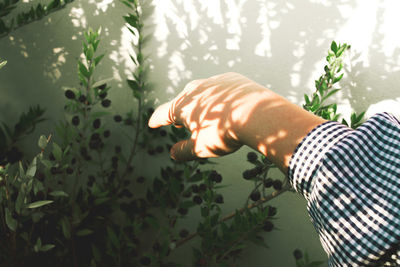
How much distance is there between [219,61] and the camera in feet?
4.38

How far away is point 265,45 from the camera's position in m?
1.22

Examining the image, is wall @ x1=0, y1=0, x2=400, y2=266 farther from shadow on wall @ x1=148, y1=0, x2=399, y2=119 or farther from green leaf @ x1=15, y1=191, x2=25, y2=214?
green leaf @ x1=15, y1=191, x2=25, y2=214

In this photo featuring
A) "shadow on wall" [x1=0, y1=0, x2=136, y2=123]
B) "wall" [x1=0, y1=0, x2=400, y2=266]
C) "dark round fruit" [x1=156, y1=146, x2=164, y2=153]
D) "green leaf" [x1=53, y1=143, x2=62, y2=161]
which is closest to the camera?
"green leaf" [x1=53, y1=143, x2=62, y2=161]

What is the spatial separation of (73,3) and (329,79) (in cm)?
134

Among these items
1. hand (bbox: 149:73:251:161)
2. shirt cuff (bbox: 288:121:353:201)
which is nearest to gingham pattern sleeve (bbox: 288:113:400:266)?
shirt cuff (bbox: 288:121:353:201)

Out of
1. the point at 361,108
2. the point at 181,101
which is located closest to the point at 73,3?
the point at 181,101

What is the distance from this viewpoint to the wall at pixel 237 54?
103cm

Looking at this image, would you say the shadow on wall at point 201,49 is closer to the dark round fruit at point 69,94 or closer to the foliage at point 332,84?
the foliage at point 332,84

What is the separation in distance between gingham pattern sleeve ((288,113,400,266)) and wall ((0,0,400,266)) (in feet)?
2.36

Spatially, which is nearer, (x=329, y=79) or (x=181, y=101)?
(x=181, y=101)

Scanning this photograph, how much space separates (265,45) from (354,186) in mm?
956

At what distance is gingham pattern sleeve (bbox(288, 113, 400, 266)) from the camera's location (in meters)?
0.37

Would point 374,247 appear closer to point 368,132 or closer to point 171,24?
point 368,132

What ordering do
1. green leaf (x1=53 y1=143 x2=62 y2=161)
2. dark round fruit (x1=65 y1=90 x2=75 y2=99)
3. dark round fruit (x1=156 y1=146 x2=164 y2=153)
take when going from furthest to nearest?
dark round fruit (x1=156 y1=146 x2=164 y2=153), dark round fruit (x1=65 y1=90 x2=75 y2=99), green leaf (x1=53 y1=143 x2=62 y2=161)
